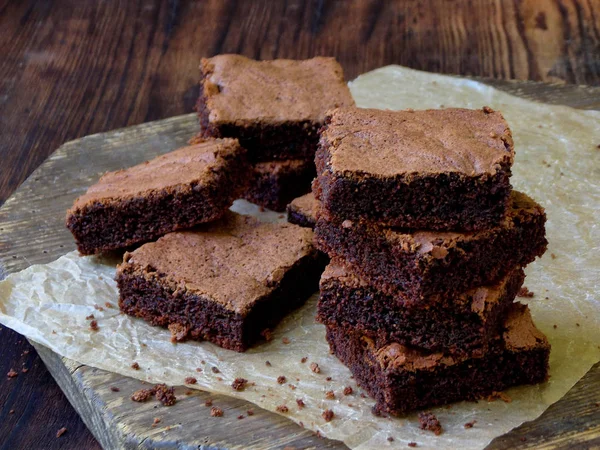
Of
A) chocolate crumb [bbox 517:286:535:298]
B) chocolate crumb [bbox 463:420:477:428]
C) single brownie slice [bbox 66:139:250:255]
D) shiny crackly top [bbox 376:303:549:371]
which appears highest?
A: single brownie slice [bbox 66:139:250:255]

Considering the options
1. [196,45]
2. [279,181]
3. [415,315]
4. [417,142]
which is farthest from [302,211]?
[196,45]

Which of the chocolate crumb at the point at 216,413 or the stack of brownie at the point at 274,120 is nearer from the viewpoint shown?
the chocolate crumb at the point at 216,413

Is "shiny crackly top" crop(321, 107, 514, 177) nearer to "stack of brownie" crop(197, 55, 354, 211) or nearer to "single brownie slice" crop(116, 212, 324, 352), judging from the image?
"single brownie slice" crop(116, 212, 324, 352)

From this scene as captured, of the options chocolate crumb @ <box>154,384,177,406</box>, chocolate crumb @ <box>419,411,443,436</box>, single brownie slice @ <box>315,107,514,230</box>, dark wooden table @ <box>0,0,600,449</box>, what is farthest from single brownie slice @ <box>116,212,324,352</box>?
dark wooden table @ <box>0,0,600,449</box>

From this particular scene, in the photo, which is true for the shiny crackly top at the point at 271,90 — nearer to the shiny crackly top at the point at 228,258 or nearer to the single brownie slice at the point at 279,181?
the single brownie slice at the point at 279,181

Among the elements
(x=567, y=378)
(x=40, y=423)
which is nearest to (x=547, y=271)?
(x=567, y=378)

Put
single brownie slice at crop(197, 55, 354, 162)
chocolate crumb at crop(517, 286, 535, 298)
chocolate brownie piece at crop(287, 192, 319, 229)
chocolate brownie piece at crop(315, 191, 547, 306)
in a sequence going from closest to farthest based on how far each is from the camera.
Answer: chocolate brownie piece at crop(315, 191, 547, 306), chocolate crumb at crop(517, 286, 535, 298), chocolate brownie piece at crop(287, 192, 319, 229), single brownie slice at crop(197, 55, 354, 162)

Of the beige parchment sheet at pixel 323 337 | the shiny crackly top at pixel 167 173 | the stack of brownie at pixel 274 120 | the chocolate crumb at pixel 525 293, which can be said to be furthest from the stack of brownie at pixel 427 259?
the stack of brownie at pixel 274 120

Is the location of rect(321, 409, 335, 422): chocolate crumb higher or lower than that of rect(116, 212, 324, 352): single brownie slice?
lower

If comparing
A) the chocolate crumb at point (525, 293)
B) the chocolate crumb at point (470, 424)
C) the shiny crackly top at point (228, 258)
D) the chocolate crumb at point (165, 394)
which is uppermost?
the shiny crackly top at point (228, 258)
